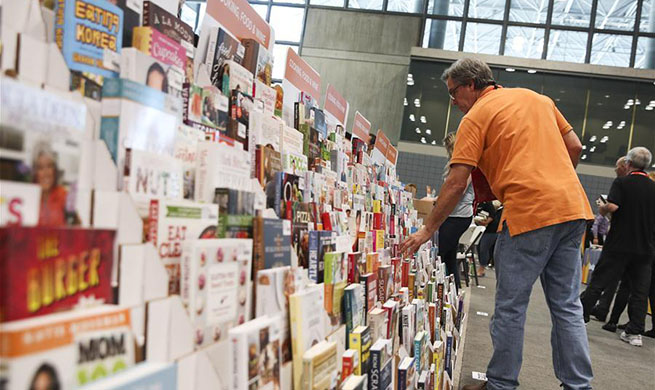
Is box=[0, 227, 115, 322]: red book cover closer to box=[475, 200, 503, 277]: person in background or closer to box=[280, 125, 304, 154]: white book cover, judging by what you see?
Answer: box=[280, 125, 304, 154]: white book cover

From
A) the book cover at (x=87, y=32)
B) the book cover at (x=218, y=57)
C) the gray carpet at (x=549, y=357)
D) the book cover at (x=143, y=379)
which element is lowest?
the gray carpet at (x=549, y=357)

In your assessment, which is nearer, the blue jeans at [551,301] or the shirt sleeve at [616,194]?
the blue jeans at [551,301]

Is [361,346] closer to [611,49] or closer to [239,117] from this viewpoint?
[239,117]

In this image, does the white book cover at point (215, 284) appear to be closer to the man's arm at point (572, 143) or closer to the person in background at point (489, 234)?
the man's arm at point (572, 143)

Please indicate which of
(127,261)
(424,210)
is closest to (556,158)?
(127,261)

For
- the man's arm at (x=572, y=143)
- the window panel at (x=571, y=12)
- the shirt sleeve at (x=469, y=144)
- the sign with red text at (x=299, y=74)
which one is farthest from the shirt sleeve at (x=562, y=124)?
the window panel at (x=571, y=12)

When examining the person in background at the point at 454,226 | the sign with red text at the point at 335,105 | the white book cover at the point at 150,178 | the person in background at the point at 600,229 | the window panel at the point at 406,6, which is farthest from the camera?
the window panel at the point at 406,6

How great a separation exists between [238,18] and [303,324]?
0.94m

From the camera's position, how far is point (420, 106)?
10.0 metres

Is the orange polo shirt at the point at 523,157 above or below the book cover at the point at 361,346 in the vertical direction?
above

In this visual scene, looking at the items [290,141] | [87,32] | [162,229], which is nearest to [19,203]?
[162,229]

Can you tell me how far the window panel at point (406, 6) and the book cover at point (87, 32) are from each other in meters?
10.2

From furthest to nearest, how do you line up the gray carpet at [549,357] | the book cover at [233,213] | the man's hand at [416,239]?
the gray carpet at [549,357] < the man's hand at [416,239] < the book cover at [233,213]

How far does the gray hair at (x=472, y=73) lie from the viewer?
6.59 feet
